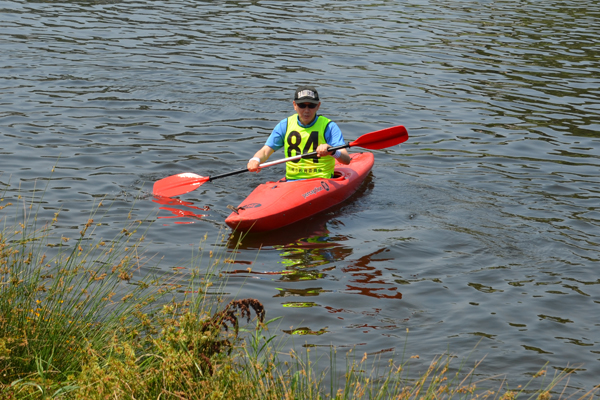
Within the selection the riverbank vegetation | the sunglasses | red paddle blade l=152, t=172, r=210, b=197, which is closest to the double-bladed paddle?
red paddle blade l=152, t=172, r=210, b=197

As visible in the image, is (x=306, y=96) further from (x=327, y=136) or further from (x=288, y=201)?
(x=288, y=201)

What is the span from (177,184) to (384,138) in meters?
2.52

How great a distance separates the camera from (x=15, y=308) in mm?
3463

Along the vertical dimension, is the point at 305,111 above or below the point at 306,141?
above

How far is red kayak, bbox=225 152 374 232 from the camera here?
6.68 meters

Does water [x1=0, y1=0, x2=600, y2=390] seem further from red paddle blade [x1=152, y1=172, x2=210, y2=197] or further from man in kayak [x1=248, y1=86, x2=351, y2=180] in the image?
man in kayak [x1=248, y1=86, x2=351, y2=180]

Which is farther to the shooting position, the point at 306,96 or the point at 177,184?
the point at 177,184

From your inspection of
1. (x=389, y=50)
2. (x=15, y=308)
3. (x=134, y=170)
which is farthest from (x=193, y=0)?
(x=15, y=308)

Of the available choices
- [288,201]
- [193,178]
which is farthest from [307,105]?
[193,178]

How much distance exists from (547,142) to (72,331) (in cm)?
819

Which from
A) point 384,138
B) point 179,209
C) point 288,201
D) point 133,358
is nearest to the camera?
point 133,358

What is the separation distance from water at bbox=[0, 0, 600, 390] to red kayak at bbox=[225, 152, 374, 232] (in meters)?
0.17

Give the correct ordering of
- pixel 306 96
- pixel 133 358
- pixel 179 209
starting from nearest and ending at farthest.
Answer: pixel 133 358, pixel 179 209, pixel 306 96

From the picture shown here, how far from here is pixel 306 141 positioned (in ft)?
24.9
